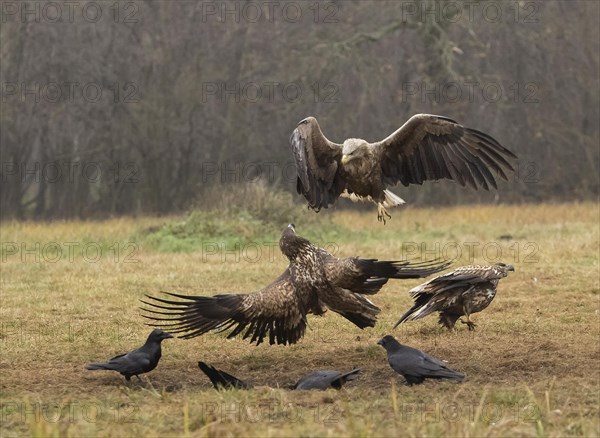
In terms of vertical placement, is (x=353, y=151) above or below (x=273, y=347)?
above

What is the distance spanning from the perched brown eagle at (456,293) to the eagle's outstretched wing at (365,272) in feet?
3.18

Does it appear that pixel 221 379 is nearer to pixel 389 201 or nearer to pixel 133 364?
pixel 133 364

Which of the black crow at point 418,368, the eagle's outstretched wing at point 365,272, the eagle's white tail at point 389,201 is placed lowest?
the black crow at point 418,368

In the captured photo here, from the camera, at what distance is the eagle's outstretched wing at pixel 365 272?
7.43m

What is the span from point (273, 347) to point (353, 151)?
1823mm

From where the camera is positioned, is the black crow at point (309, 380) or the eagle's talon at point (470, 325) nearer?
the black crow at point (309, 380)

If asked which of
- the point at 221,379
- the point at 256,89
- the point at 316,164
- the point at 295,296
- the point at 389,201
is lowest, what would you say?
the point at 221,379

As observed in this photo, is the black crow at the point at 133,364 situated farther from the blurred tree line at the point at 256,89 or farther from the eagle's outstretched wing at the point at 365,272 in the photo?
the blurred tree line at the point at 256,89

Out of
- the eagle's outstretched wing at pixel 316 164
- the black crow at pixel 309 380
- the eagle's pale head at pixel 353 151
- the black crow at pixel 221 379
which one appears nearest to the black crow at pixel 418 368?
the black crow at pixel 309 380

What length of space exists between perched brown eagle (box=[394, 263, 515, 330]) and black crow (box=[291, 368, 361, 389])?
69.1 inches

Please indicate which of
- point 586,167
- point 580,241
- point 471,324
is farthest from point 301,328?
point 586,167

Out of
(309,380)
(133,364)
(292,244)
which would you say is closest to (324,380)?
(309,380)

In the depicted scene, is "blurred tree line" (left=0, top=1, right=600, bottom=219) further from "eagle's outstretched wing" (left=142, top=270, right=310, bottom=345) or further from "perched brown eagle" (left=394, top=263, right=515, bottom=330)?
"eagle's outstretched wing" (left=142, top=270, right=310, bottom=345)

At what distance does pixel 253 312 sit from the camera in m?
7.38
